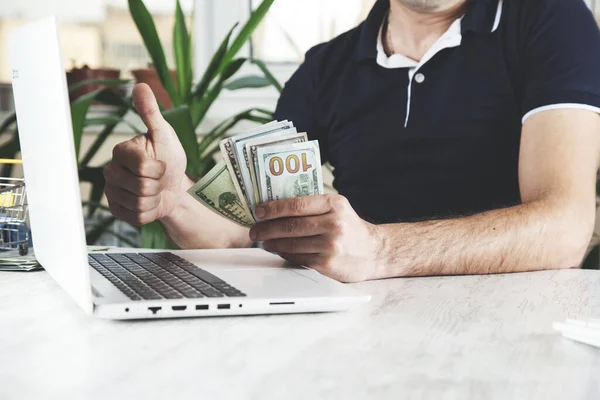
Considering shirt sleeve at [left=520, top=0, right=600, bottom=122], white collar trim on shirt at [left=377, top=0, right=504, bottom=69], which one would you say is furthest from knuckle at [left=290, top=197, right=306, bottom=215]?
white collar trim on shirt at [left=377, top=0, right=504, bottom=69]

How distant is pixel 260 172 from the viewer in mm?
1067

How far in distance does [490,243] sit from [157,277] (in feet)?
1.67

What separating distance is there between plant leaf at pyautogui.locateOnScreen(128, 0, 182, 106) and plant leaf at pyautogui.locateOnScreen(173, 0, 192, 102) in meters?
0.05

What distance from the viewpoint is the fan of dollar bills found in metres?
1.07

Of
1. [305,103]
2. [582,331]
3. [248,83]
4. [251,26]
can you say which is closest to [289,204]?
[582,331]

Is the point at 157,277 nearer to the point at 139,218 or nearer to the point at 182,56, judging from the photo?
the point at 139,218

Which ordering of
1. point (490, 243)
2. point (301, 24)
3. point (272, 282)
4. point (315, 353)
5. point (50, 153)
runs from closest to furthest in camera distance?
point (315, 353), point (50, 153), point (272, 282), point (490, 243), point (301, 24)

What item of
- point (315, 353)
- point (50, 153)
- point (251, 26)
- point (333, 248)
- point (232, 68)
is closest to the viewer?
point (315, 353)

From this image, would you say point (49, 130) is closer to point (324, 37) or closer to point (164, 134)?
point (164, 134)

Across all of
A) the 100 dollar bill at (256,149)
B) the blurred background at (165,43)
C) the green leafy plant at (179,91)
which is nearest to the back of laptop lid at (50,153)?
the 100 dollar bill at (256,149)

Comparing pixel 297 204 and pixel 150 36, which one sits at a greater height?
pixel 150 36

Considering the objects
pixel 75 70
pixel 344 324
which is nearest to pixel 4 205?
pixel 344 324

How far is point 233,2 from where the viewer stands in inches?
106

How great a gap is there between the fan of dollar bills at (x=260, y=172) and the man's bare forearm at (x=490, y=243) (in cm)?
15
